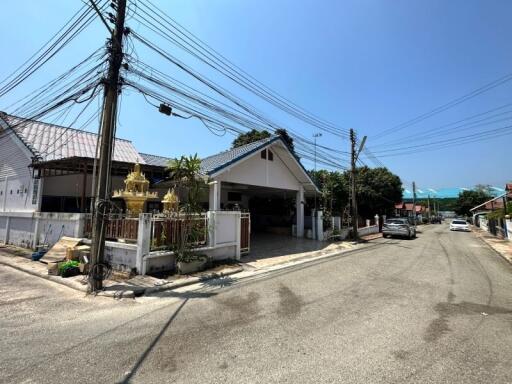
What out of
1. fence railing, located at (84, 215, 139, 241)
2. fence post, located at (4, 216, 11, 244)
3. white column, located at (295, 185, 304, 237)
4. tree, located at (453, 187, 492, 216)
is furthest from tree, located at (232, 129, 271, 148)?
tree, located at (453, 187, 492, 216)

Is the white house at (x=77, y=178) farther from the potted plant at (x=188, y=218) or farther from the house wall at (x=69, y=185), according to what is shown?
the potted plant at (x=188, y=218)

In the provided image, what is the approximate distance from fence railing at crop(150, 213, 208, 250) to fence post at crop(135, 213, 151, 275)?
0.92 ft

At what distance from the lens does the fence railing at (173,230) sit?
8.73 m

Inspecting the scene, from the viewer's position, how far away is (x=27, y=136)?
48.6ft

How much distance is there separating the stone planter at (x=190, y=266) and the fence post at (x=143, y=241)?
0.99m

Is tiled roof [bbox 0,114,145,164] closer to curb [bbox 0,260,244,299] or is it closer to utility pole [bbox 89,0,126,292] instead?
curb [bbox 0,260,244,299]

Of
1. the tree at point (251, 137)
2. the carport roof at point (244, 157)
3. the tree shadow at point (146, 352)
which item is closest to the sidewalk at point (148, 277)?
the tree shadow at point (146, 352)

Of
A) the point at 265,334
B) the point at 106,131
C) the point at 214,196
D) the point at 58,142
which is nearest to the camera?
the point at 265,334

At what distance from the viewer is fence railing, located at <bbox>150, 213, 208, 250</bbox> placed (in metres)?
8.73

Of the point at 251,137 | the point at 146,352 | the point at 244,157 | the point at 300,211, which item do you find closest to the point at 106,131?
the point at 146,352

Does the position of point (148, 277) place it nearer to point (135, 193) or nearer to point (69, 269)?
point (69, 269)

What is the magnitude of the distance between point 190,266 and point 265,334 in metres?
4.73

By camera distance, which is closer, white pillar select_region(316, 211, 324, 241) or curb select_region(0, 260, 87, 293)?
curb select_region(0, 260, 87, 293)

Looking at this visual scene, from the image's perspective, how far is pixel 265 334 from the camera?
181 inches
